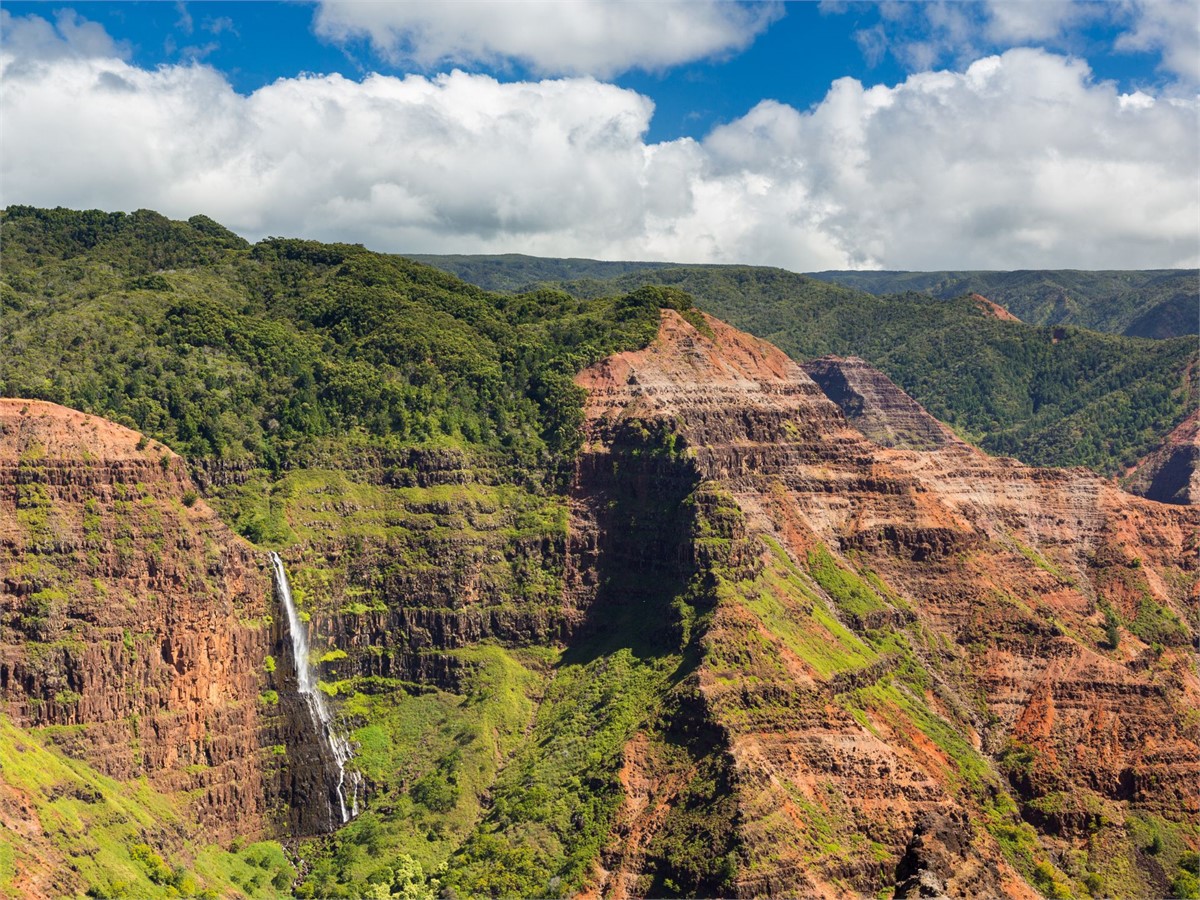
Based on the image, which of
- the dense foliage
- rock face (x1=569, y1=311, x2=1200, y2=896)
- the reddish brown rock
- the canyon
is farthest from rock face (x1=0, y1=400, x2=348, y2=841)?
rock face (x1=569, y1=311, x2=1200, y2=896)

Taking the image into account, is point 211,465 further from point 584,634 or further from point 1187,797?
point 1187,797

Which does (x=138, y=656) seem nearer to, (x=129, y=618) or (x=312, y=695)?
(x=129, y=618)

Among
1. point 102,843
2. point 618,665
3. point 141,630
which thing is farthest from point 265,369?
point 102,843

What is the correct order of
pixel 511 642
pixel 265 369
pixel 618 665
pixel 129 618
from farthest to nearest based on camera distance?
pixel 265 369
pixel 511 642
pixel 618 665
pixel 129 618

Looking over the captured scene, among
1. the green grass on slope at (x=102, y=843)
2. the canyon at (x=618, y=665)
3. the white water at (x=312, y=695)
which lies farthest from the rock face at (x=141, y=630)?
the green grass on slope at (x=102, y=843)

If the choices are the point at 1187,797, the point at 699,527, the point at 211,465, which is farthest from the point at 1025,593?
the point at 211,465

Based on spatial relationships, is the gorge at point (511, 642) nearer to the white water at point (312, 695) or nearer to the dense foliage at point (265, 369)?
the white water at point (312, 695)
